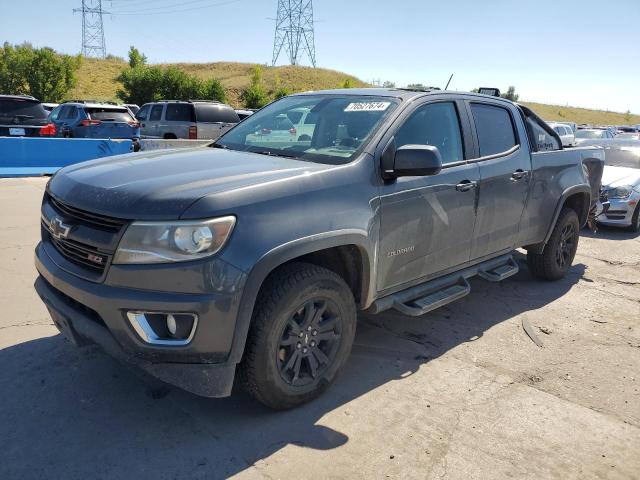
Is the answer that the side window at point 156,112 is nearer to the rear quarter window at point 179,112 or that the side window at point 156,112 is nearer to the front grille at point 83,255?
the rear quarter window at point 179,112

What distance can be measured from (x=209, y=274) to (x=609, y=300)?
460cm

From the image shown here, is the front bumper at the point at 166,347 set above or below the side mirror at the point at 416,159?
below

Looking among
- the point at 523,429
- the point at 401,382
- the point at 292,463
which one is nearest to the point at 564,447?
the point at 523,429

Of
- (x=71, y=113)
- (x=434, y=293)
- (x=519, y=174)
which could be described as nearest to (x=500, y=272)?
(x=519, y=174)

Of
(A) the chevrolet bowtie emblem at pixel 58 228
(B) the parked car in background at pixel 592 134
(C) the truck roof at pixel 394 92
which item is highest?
(C) the truck roof at pixel 394 92

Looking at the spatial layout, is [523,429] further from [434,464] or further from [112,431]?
[112,431]

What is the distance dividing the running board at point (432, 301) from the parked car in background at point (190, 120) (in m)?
12.8

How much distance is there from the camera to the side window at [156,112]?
650 inches

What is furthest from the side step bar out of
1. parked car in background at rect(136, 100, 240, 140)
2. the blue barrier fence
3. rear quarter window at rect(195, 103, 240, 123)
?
rear quarter window at rect(195, 103, 240, 123)

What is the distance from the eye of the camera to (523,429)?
3020 millimetres

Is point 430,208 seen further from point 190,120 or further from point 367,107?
point 190,120

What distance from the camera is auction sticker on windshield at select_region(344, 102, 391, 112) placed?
11.9ft

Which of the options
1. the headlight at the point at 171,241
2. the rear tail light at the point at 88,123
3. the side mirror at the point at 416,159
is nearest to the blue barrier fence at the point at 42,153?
the rear tail light at the point at 88,123

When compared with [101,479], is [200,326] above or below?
above
